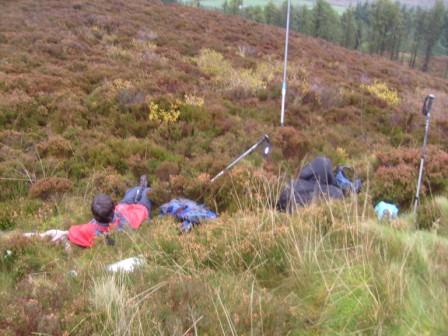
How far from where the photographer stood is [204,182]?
19.9 ft

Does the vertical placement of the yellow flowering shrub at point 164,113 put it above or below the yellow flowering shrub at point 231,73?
below

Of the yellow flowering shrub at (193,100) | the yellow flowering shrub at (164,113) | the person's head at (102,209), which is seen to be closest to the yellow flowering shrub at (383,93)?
the yellow flowering shrub at (193,100)

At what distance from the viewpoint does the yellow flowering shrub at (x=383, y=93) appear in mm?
12370

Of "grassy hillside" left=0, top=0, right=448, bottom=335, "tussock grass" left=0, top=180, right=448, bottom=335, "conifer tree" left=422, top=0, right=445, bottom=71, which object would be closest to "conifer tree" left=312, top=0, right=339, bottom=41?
"conifer tree" left=422, top=0, right=445, bottom=71

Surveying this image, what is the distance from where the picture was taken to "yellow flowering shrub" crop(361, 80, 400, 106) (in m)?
12.4

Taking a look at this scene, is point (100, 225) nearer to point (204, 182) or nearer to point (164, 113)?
point (204, 182)

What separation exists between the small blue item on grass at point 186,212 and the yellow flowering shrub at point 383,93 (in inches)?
327

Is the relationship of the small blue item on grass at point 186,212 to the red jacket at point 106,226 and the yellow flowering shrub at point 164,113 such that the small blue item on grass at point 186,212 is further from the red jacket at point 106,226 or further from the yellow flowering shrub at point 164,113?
the yellow flowering shrub at point 164,113

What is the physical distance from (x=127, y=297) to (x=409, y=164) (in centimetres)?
525

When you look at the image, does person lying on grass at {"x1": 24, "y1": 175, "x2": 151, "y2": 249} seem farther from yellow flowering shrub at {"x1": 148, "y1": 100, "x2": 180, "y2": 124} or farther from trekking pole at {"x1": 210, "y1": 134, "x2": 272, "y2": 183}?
yellow flowering shrub at {"x1": 148, "y1": 100, "x2": 180, "y2": 124}

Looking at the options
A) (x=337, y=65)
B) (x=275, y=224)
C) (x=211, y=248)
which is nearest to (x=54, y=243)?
(x=211, y=248)

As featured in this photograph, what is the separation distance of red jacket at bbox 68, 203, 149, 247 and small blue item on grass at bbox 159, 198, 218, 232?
0.30 meters

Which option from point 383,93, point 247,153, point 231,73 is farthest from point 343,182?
point 383,93

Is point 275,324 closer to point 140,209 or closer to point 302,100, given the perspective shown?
point 140,209
